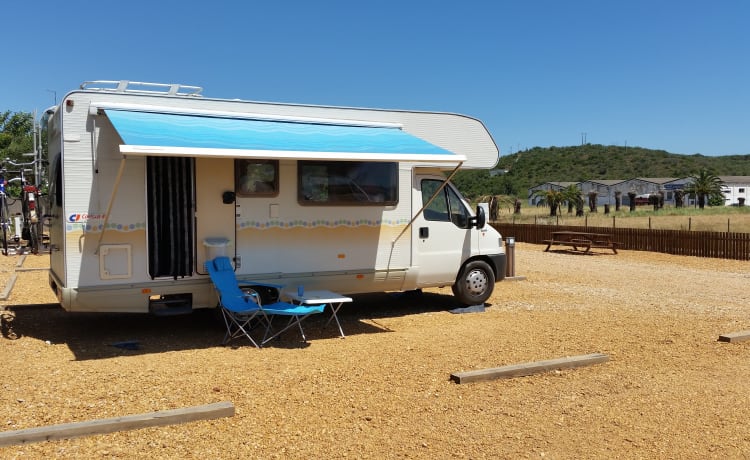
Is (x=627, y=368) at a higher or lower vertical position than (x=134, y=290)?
lower

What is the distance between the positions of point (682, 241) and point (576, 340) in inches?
532

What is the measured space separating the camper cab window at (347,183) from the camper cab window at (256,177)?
32 centimetres

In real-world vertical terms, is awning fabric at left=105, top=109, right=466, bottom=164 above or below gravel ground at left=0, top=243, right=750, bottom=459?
above

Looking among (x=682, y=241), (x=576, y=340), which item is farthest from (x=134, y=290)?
(x=682, y=241)

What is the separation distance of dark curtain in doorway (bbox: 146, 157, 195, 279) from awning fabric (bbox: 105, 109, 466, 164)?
20.8 inches

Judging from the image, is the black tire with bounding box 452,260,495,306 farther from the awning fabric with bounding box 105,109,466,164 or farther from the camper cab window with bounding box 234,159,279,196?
the camper cab window with bounding box 234,159,279,196

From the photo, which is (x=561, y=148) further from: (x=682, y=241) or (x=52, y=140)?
(x=52, y=140)

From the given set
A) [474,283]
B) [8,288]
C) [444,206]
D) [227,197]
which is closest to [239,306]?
[227,197]

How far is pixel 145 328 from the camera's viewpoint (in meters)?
8.09

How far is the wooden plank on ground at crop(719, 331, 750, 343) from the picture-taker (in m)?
7.18

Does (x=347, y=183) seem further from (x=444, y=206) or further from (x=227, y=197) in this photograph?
(x=444, y=206)

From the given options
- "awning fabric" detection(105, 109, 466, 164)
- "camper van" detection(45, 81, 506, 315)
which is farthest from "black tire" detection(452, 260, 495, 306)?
"awning fabric" detection(105, 109, 466, 164)

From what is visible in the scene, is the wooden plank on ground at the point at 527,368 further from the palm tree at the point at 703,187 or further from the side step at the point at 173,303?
the palm tree at the point at 703,187

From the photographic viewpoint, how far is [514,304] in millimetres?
10008
